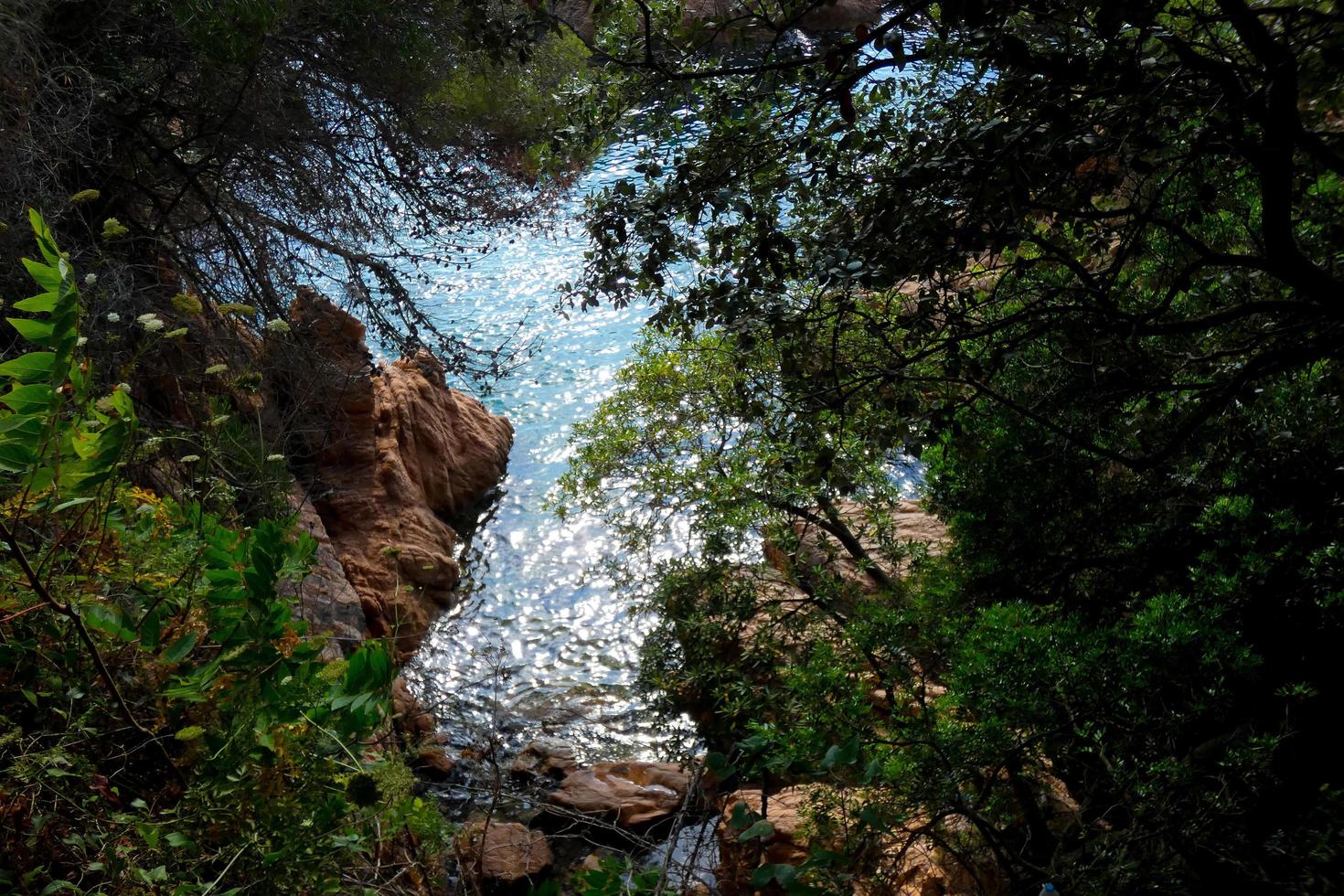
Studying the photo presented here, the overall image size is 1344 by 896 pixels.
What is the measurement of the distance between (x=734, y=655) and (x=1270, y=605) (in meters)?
3.95

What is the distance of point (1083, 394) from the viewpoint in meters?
3.68

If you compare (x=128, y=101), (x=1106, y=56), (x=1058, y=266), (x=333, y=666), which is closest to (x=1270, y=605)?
(x=1106, y=56)

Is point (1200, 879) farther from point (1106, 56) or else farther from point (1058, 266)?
point (1058, 266)

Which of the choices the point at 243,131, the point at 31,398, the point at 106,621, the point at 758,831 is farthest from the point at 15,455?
the point at 243,131

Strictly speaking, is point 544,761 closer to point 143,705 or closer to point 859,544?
point 859,544

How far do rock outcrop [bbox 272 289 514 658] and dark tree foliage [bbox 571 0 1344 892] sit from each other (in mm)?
4030

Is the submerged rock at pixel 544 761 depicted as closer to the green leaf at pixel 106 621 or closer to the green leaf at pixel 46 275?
the green leaf at pixel 106 621

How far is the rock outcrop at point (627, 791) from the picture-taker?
7051 mm

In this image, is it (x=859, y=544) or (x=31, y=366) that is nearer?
(x=31, y=366)

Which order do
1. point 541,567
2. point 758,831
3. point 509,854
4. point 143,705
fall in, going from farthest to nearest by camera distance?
point 541,567 → point 509,854 → point 143,705 → point 758,831

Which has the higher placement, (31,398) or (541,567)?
(541,567)

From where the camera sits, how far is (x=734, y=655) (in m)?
6.52

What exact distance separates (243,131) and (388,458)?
4.85 meters

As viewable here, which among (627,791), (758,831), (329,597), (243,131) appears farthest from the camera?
(627,791)
